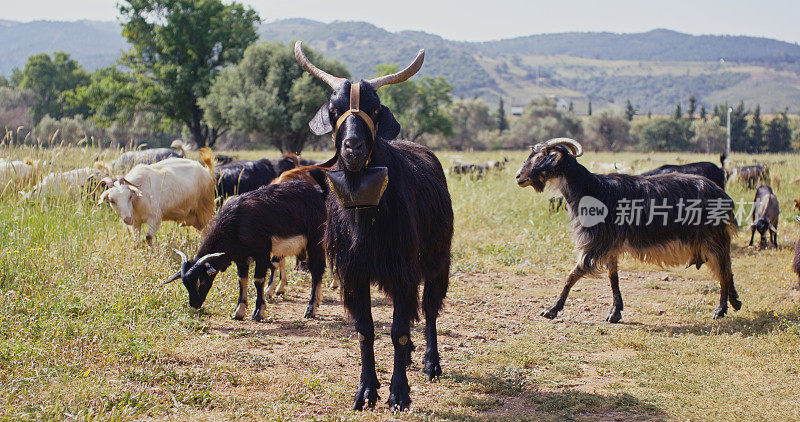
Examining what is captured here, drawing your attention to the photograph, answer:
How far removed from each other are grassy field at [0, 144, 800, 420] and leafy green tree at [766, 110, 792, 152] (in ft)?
193

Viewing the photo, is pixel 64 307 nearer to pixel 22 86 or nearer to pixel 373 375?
pixel 373 375

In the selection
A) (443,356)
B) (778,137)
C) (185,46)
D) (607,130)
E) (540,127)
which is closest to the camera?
(443,356)

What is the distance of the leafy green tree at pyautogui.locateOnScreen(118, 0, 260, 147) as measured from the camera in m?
37.5

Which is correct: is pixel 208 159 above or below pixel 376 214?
above

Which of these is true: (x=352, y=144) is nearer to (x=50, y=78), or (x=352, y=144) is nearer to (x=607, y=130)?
(x=50, y=78)

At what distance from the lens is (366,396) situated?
14.7 feet

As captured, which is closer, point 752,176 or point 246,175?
point 246,175

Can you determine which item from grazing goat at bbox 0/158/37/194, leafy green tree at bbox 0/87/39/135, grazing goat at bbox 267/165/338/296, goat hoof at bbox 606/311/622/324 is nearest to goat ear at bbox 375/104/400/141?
grazing goat at bbox 267/165/338/296

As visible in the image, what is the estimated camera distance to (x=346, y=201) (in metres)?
4.05

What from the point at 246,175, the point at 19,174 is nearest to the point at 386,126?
the point at 19,174

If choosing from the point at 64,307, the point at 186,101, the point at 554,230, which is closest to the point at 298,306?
the point at 64,307

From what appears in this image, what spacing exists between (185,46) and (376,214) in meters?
37.2

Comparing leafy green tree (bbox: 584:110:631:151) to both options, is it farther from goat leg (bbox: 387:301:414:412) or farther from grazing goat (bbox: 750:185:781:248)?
goat leg (bbox: 387:301:414:412)

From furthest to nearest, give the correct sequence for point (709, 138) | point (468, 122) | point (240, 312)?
1. point (468, 122)
2. point (709, 138)
3. point (240, 312)
